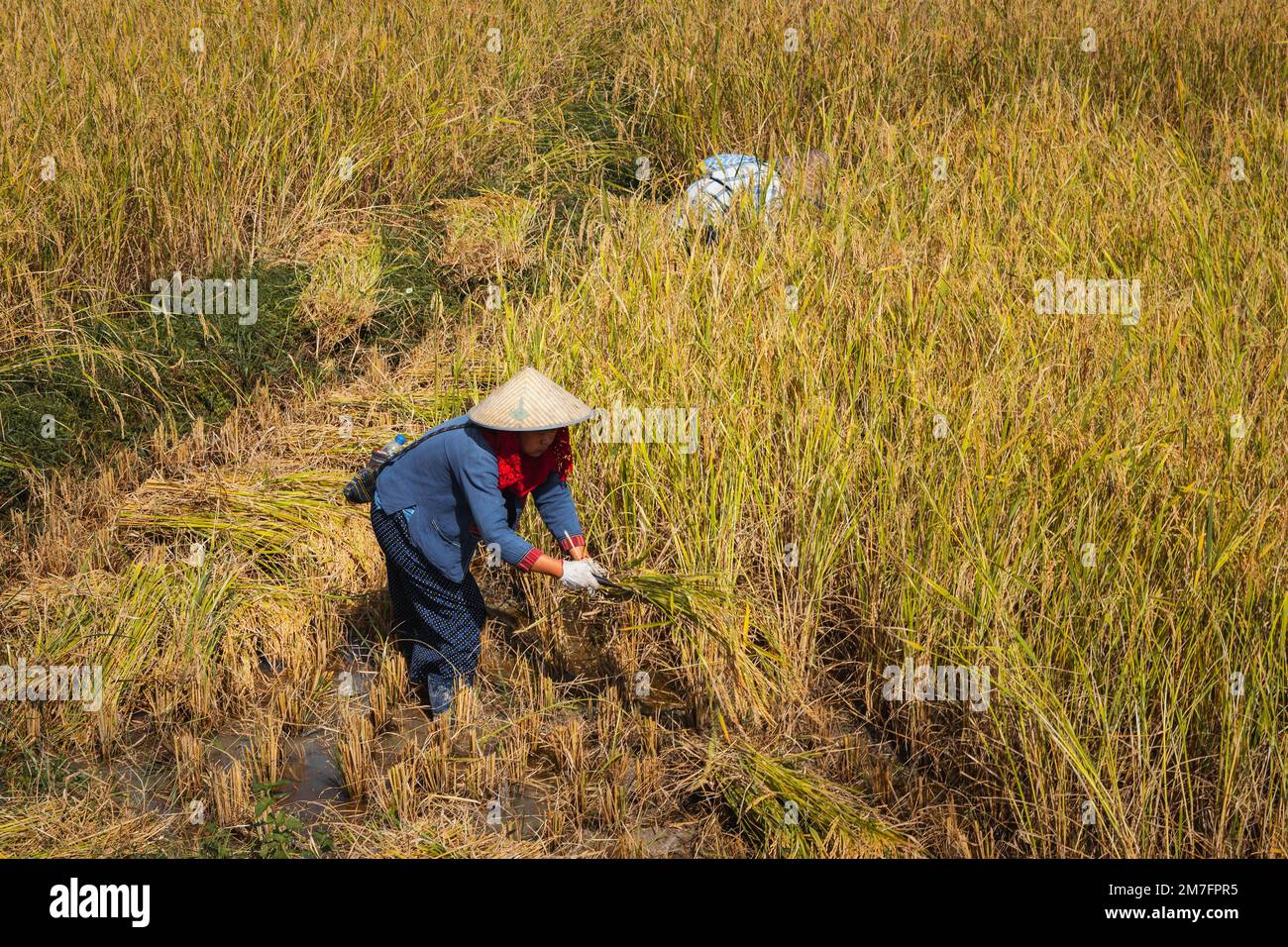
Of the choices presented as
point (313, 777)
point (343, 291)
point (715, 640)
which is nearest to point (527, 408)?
point (715, 640)

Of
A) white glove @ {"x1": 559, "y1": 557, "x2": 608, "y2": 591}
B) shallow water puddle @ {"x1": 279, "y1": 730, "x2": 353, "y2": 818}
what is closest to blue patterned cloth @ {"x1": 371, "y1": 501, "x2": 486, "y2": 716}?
shallow water puddle @ {"x1": 279, "y1": 730, "x2": 353, "y2": 818}

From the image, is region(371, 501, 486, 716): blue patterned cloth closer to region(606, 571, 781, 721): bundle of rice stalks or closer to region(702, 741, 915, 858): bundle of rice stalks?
region(606, 571, 781, 721): bundle of rice stalks

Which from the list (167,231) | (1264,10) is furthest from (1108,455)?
(1264,10)

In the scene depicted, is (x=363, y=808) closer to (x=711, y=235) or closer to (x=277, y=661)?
(x=277, y=661)

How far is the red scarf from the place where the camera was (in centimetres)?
326

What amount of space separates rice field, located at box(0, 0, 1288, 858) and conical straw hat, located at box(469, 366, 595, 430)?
543mm

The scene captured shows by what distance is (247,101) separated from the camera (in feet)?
18.3

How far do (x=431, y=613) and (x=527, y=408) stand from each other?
0.75 m

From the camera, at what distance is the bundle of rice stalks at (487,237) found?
559 cm

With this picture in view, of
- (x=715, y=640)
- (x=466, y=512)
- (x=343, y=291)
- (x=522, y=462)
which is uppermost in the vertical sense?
(x=343, y=291)

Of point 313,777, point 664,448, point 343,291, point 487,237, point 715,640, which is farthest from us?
point 487,237

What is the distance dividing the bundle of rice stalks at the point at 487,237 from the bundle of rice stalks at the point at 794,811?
9.71 ft

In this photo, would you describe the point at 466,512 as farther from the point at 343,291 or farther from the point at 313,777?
the point at 343,291

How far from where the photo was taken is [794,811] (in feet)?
9.71
